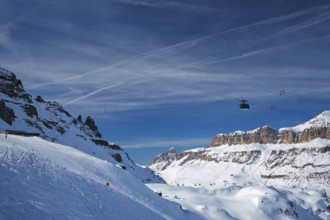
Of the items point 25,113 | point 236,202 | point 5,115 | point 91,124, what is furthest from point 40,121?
point 236,202

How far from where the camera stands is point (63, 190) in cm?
2495

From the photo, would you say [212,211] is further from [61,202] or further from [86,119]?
[86,119]

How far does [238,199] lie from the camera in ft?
289

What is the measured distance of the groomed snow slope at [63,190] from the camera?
2078cm

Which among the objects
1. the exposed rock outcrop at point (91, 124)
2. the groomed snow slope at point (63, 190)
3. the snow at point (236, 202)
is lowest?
the groomed snow slope at point (63, 190)

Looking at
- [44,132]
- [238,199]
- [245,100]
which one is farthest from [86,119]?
[245,100]

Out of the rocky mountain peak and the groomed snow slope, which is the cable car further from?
the rocky mountain peak

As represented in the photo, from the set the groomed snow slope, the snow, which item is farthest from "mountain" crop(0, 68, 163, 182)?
the groomed snow slope

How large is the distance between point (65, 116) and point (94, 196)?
395 ft

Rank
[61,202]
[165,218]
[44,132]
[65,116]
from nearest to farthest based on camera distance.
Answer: [61,202] < [165,218] < [44,132] < [65,116]

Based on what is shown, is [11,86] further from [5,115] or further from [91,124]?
[91,124]

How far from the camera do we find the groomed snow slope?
2078 centimetres

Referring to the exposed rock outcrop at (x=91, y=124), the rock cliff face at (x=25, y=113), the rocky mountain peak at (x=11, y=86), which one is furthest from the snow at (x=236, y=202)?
the exposed rock outcrop at (x=91, y=124)

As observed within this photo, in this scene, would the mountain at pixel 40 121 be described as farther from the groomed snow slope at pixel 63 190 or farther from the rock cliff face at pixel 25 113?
the groomed snow slope at pixel 63 190
